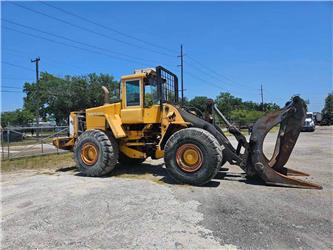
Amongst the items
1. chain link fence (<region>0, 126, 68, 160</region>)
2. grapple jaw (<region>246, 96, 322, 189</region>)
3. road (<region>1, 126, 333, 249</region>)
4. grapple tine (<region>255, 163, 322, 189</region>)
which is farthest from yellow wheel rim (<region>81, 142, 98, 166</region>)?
chain link fence (<region>0, 126, 68, 160</region>)

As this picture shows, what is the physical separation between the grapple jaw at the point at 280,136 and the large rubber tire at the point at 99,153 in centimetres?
360

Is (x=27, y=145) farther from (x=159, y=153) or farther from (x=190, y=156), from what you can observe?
(x=190, y=156)

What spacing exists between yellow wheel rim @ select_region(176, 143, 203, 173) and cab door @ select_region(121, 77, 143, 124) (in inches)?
70.1

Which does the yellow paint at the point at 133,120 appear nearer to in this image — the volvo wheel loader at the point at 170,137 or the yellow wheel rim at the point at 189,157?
the volvo wheel loader at the point at 170,137

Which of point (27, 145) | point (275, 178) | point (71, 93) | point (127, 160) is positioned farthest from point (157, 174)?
point (71, 93)

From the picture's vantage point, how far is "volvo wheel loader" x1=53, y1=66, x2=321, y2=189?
22.1 feet

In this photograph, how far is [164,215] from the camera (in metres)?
4.80

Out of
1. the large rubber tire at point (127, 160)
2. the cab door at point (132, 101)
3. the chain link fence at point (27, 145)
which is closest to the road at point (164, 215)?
the cab door at point (132, 101)

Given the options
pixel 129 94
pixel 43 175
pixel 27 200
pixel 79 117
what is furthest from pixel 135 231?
pixel 79 117

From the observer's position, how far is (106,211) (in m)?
5.07

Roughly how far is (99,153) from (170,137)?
2167mm

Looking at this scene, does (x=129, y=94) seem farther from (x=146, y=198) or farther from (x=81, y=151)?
(x=146, y=198)

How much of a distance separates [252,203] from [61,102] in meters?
45.3

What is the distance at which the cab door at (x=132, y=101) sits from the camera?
326 inches
